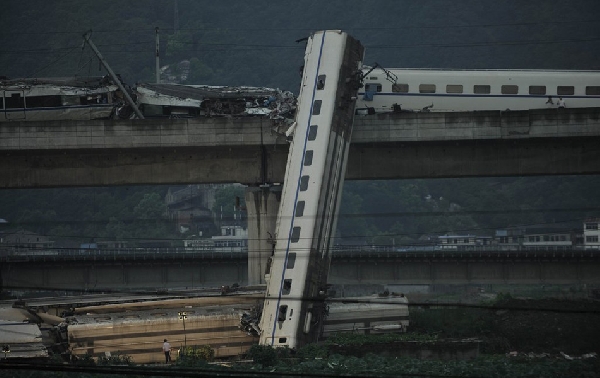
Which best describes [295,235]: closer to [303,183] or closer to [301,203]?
[301,203]

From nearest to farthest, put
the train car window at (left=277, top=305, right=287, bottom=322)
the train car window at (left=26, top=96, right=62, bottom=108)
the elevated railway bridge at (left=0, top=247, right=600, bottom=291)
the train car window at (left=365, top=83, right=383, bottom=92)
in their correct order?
the train car window at (left=277, top=305, right=287, bottom=322)
the train car window at (left=365, top=83, right=383, bottom=92)
the train car window at (left=26, top=96, right=62, bottom=108)
the elevated railway bridge at (left=0, top=247, right=600, bottom=291)

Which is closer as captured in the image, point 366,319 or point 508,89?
point 366,319

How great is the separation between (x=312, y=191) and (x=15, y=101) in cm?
2017

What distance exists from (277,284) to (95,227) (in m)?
88.7

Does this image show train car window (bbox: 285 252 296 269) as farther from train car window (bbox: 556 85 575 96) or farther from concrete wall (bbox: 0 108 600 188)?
train car window (bbox: 556 85 575 96)

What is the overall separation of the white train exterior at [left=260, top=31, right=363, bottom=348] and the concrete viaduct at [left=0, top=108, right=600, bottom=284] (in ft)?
14.8

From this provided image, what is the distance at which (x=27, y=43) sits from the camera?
198 m

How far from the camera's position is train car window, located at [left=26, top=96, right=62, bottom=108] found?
68188mm

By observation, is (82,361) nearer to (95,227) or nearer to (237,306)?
(237,306)

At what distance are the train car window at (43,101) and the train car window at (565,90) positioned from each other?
22.6 m

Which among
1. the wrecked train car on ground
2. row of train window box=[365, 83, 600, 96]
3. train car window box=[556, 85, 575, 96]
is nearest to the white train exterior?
row of train window box=[365, 83, 600, 96]

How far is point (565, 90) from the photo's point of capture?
67562 millimetres

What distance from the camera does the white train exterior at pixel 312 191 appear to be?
1938 inches

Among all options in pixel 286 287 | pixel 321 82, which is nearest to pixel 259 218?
pixel 321 82
